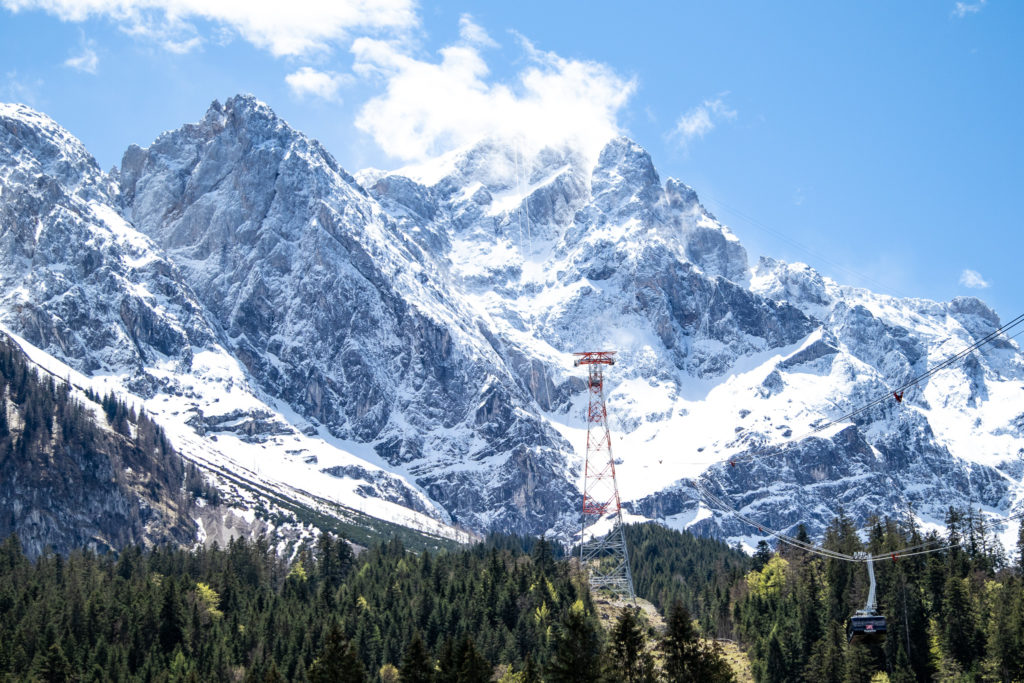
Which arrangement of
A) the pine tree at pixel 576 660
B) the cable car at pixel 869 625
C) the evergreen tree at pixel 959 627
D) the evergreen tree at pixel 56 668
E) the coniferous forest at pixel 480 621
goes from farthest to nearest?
the evergreen tree at pixel 56 668 < the evergreen tree at pixel 959 627 < the coniferous forest at pixel 480 621 < the cable car at pixel 869 625 < the pine tree at pixel 576 660

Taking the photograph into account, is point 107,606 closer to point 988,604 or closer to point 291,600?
point 291,600

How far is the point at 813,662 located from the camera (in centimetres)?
12838

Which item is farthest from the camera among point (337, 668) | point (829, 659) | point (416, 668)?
point (829, 659)

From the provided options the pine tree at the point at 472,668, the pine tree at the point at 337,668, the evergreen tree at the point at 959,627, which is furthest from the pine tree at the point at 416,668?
the evergreen tree at the point at 959,627

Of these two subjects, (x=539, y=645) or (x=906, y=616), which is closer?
(x=906, y=616)

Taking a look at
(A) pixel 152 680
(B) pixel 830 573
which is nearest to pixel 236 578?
(A) pixel 152 680

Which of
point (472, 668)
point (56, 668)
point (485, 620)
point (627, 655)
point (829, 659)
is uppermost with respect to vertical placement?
point (485, 620)

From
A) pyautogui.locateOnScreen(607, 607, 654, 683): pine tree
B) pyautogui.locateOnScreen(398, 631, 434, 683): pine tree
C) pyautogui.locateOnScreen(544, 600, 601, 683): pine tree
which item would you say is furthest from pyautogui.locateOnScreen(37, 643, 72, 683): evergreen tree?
pyautogui.locateOnScreen(607, 607, 654, 683): pine tree

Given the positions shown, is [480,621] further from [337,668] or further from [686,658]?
[686,658]

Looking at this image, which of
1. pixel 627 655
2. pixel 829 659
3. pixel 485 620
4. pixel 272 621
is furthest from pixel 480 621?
pixel 627 655

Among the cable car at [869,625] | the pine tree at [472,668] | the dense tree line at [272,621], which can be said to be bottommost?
the pine tree at [472,668]

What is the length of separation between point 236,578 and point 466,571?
115ft

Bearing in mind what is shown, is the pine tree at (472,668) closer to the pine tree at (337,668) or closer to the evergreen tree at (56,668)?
the pine tree at (337,668)

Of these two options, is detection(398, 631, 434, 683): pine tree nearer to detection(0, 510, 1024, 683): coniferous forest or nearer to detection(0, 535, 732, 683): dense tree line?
detection(0, 510, 1024, 683): coniferous forest
